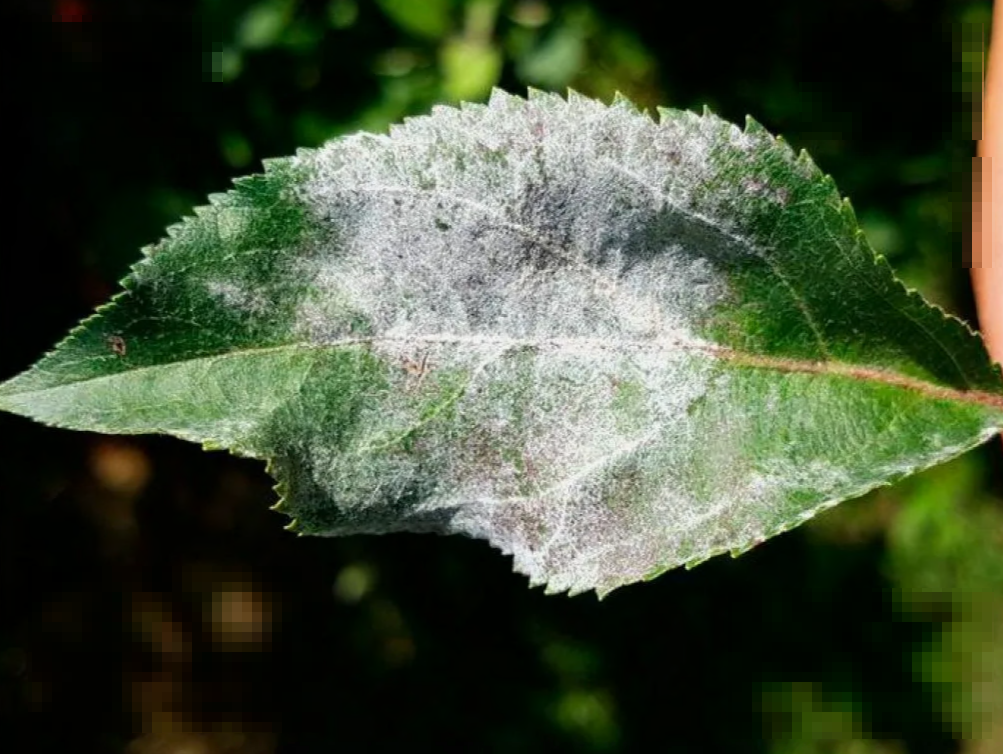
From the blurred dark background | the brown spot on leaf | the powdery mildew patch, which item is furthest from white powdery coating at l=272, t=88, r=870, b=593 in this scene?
the blurred dark background

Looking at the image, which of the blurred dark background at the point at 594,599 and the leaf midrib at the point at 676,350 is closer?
the leaf midrib at the point at 676,350

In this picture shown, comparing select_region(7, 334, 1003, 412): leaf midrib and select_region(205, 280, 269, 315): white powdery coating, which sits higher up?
select_region(205, 280, 269, 315): white powdery coating

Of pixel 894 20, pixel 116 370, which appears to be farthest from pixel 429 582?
pixel 116 370

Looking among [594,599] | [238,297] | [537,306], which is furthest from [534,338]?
[594,599]

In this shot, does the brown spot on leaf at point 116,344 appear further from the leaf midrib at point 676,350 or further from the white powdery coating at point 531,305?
the white powdery coating at point 531,305

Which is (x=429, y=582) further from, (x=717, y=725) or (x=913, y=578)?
(x=913, y=578)

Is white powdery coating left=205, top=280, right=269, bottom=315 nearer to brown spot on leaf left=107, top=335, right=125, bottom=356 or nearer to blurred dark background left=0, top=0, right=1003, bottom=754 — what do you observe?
brown spot on leaf left=107, top=335, right=125, bottom=356

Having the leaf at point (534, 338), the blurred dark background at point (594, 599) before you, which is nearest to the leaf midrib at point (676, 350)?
the leaf at point (534, 338)
